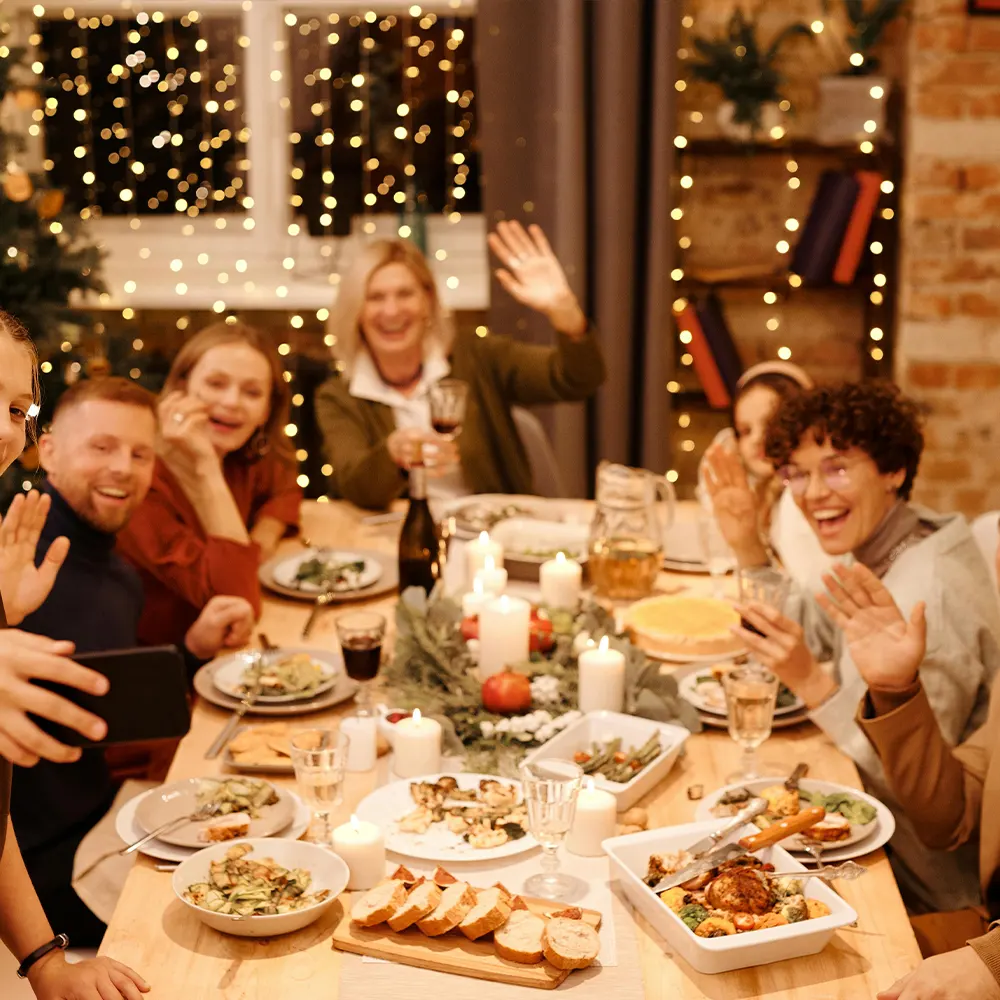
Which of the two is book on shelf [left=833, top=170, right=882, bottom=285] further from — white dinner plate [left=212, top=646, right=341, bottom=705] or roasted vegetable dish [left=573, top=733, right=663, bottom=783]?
roasted vegetable dish [left=573, top=733, right=663, bottom=783]

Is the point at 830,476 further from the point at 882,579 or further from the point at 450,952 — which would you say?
the point at 450,952

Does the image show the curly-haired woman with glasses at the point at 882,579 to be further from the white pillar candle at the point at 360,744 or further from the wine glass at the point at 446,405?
the wine glass at the point at 446,405

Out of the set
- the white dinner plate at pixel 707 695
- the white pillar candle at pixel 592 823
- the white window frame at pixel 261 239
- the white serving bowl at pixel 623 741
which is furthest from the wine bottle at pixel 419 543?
the white window frame at pixel 261 239

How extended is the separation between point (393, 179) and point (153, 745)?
8.89 ft

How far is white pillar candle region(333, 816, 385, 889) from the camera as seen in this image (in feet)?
4.75

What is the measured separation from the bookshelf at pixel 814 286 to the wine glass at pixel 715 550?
1.72 m

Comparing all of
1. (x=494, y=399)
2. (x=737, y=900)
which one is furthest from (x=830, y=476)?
(x=494, y=399)

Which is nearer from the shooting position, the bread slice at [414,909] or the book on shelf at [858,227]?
the bread slice at [414,909]

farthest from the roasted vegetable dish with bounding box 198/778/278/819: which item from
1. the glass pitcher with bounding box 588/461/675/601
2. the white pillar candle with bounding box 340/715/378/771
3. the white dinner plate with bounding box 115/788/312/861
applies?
the glass pitcher with bounding box 588/461/675/601

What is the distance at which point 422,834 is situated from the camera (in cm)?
157

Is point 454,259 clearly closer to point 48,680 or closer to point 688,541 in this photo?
point 688,541

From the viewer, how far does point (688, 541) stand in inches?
108

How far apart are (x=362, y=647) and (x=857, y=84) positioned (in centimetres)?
283

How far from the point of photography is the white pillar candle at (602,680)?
1841 millimetres
